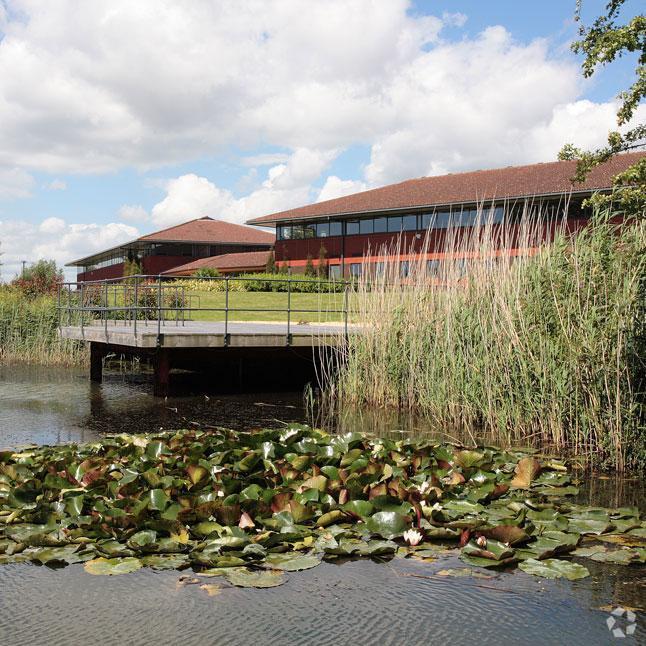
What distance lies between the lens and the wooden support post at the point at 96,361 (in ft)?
44.6

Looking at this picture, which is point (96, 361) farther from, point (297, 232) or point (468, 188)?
point (297, 232)

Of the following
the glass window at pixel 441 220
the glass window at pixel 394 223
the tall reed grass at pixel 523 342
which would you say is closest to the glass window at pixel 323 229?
the glass window at pixel 394 223

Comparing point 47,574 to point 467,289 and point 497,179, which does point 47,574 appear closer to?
point 467,289

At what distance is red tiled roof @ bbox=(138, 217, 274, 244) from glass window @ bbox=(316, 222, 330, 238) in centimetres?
1040

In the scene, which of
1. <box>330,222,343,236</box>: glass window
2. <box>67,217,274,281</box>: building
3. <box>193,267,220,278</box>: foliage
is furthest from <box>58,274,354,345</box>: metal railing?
<box>67,217,274,281</box>: building

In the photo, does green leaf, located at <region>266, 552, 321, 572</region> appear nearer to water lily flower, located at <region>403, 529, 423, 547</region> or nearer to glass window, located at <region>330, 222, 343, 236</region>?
water lily flower, located at <region>403, 529, 423, 547</region>

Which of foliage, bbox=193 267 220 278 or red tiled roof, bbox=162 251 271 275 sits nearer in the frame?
foliage, bbox=193 267 220 278

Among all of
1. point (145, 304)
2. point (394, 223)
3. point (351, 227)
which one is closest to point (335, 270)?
point (351, 227)

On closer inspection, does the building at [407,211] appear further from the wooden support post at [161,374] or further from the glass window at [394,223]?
the wooden support post at [161,374]

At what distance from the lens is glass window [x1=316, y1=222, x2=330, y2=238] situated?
3681cm

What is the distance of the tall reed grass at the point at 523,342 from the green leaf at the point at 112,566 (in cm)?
399

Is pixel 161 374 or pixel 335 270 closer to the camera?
pixel 161 374

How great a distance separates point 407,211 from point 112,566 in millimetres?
29280

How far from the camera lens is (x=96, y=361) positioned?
13656 millimetres
